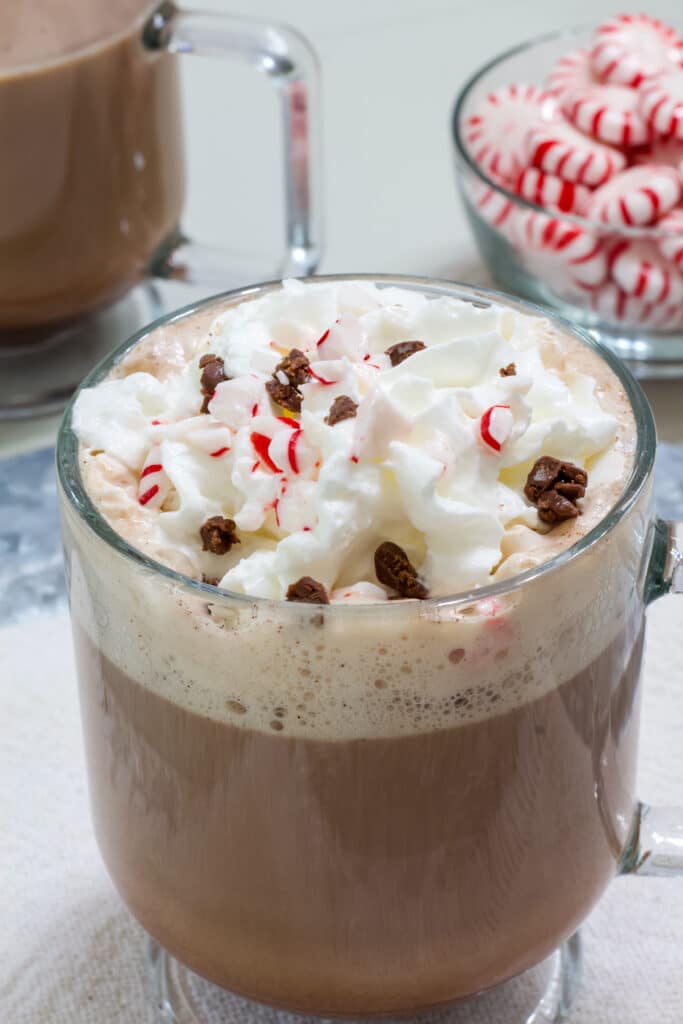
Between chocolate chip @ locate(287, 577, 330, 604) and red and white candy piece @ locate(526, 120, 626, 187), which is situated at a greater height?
chocolate chip @ locate(287, 577, 330, 604)

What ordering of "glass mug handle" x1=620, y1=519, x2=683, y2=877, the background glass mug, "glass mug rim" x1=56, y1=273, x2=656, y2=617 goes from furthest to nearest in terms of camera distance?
the background glass mug
"glass mug handle" x1=620, y1=519, x2=683, y2=877
"glass mug rim" x1=56, y1=273, x2=656, y2=617

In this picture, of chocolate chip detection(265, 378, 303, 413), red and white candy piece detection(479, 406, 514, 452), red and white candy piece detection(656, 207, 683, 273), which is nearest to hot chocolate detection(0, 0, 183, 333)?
red and white candy piece detection(656, 207, 683, 273)

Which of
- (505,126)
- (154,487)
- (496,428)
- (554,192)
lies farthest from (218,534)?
(505,126)

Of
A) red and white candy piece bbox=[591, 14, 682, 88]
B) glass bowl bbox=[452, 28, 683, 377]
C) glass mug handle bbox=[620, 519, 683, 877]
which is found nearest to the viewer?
glass mug handle bbox=[620, 519, 683, 877]

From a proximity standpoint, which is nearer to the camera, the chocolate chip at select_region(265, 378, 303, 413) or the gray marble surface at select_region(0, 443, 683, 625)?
the chocolate chip at select_region(265, 378, 303, 413)

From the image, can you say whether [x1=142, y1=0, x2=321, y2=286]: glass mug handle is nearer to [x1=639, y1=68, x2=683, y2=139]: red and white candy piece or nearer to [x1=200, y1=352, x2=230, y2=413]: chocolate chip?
[x1=639, y1=68, x2=683, y2=139]: red and white candy piece

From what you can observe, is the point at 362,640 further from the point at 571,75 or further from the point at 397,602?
the point at 571,75

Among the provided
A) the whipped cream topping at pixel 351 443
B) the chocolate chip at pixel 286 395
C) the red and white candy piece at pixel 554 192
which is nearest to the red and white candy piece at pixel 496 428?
the whipped cream topping at pixel 351 443
